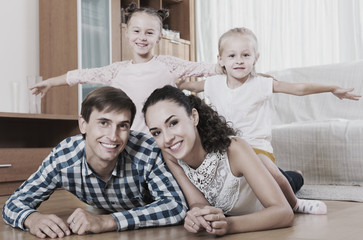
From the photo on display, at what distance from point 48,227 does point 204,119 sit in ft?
1.95

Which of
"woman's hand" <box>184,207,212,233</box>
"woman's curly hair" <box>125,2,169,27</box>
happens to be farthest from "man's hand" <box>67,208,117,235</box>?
"woman's curly hair" <box>125,2,169,27</box>

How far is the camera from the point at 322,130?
2.67 m

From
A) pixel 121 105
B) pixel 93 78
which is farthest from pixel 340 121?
pixel 121 105

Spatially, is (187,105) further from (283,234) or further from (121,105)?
(283,234)

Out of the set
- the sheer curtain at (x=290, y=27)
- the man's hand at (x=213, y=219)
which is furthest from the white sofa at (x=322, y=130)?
the man's hand at (x=213, y=219)

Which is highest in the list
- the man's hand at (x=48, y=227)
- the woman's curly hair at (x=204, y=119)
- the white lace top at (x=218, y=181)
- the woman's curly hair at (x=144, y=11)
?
the woman's curly hair at (x=144, y=11)

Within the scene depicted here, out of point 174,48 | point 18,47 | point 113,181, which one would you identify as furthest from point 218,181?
point 174,48

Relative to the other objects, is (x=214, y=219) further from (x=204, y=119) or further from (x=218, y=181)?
(x=204, y=119)

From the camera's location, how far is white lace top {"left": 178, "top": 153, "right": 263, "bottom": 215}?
4.62 feet

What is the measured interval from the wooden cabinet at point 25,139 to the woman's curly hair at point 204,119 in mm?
1534

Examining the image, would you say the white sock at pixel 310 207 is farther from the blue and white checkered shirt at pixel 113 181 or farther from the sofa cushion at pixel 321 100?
the sofa cushion at pixel 321 100

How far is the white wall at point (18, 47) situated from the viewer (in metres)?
3.18

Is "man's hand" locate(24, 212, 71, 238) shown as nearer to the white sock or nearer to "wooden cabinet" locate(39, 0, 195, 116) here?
the white sock

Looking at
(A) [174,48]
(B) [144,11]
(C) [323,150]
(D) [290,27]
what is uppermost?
(D) [290,27]
